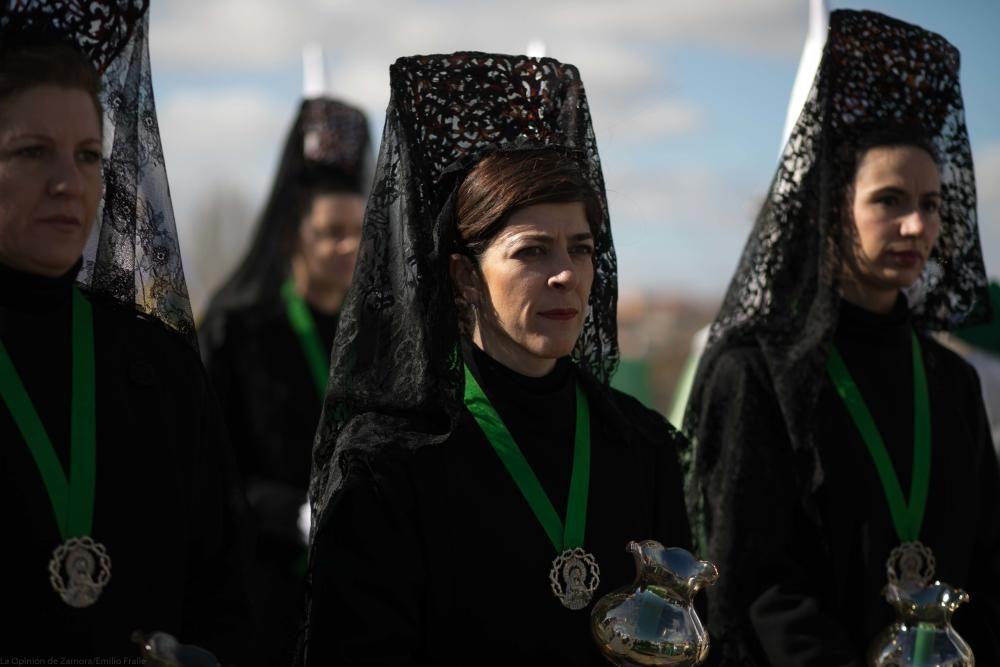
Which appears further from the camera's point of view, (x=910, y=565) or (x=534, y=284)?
(x=910, y=565)

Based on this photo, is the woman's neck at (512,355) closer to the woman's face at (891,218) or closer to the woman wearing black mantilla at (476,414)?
the woman wearing black mantilla at (476,414)

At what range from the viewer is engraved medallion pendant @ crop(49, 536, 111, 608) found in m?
3.01

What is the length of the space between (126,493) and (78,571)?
201 millimetres

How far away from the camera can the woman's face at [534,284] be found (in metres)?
3.39

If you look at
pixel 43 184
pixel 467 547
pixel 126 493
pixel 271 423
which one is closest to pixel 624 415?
pixel 467 547

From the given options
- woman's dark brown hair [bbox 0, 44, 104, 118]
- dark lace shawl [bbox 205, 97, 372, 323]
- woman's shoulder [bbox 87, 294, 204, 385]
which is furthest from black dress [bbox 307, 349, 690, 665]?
dark lace shawl [bbox 205, 97, 372, 323]

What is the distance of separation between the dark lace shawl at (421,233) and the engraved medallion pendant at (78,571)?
0.47 metres

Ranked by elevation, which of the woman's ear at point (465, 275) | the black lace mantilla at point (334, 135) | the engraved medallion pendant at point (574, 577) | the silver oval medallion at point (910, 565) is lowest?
the silver oval medallion at point (910, 565)

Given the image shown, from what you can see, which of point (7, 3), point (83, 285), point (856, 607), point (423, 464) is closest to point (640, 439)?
point (423, 464)

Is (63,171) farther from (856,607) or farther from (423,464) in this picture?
(856,607)

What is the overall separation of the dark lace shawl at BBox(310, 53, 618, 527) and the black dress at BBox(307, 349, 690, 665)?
0.28 ft

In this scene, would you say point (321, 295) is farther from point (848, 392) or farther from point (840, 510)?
point (840, 510)

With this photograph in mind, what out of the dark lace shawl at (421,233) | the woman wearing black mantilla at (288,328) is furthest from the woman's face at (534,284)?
the woman wearing black mantilla at (288,328)

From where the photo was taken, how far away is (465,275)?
352cm
